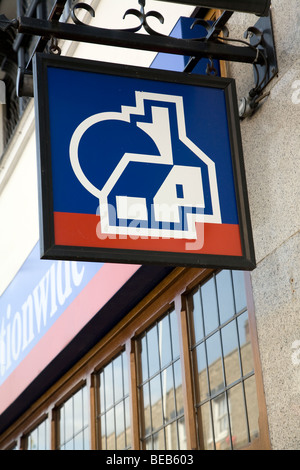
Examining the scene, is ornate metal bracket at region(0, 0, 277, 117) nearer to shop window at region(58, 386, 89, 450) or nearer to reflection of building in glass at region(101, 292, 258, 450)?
reflection of building in glass at region(101, 292, 258, 450)

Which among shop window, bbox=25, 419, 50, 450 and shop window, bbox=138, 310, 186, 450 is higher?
shop window, bbox=25, 419, 50, 450

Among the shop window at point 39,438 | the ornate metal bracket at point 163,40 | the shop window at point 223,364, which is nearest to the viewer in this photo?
the ornate metal bracket at point 163,40

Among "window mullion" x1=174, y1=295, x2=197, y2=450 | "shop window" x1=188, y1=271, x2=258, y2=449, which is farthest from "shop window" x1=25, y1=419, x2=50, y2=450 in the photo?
"shop window" x1=188, y1=271, x2=258, y2=449

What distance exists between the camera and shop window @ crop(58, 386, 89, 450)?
25.7 ft

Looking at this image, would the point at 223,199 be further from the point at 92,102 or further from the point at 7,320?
the point at 7,320

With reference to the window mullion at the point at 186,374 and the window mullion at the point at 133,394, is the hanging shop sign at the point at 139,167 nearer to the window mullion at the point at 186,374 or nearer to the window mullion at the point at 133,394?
the window mullion at the point at 186,374

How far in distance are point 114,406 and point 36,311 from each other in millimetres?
1910

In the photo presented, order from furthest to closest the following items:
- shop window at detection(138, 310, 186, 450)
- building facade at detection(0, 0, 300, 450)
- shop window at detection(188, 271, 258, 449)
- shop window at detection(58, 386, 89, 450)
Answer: shop window at detection(58, 386, 89, 450), shop window at detection(138, 310, 186, 450), shop window at detection(188, 271, 258, 449), building facade at detection(0, 0, 300, 450)

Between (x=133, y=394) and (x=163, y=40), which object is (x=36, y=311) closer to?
(x=133, y=394)

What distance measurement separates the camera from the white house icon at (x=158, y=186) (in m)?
4.19

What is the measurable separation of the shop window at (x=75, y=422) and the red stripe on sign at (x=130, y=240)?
12.9ft

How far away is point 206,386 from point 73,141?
2208 millimetres

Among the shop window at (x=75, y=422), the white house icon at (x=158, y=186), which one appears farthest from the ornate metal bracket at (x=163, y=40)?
the shop window at (x=75, y=422)

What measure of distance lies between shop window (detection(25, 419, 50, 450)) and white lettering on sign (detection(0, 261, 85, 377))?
78cm
